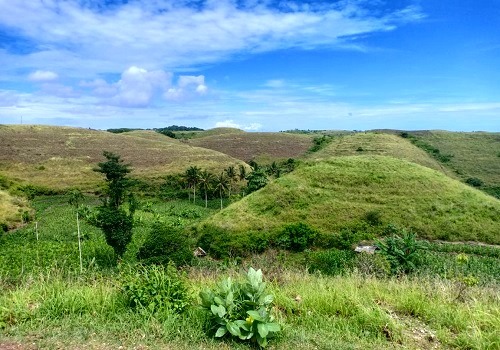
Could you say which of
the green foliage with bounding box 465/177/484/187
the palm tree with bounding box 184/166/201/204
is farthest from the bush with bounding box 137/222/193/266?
the green foliage with bounding box 465/177/484/187

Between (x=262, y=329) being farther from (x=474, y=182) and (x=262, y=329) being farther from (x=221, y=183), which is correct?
(x=474, y=182)

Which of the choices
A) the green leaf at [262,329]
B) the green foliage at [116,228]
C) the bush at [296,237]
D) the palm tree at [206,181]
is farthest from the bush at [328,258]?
the palm tree at [206,181]

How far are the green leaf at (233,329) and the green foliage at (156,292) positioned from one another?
3.44 ft

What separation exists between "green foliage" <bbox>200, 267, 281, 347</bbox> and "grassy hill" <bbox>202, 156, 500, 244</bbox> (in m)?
37.4

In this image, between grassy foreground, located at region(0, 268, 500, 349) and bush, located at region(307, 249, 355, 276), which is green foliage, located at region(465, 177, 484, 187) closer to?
A: bush, located at region(307, 249, 355, 276)

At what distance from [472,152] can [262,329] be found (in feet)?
377

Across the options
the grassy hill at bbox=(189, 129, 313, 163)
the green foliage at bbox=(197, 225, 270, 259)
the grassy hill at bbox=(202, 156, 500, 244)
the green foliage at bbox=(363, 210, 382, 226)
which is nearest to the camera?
the green foliage at bbox=(197, 225, 270, 259)

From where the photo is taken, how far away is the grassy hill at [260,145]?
11288 centimetres

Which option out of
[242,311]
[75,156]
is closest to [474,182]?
[242,311]

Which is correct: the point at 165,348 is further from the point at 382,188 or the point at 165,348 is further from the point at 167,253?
the point at 382,188

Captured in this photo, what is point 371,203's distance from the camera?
46.3 meters

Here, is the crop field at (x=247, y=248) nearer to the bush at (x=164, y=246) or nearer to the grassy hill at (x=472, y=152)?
the bush at (x=164, y=246)

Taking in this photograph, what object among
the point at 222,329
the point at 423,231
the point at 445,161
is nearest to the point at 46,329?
the point at 222,329

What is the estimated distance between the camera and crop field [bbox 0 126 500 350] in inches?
218
